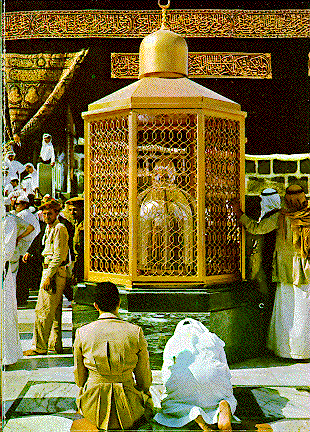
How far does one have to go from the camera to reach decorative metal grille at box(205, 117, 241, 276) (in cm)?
371

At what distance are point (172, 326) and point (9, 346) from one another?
1.25 metres

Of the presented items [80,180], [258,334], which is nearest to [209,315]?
[258,334]

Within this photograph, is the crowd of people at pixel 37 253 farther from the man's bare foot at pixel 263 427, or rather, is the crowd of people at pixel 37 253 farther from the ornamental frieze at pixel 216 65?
the man's bare foot at pixel 263 427

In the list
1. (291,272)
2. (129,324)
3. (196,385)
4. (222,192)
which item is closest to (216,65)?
(222,192)

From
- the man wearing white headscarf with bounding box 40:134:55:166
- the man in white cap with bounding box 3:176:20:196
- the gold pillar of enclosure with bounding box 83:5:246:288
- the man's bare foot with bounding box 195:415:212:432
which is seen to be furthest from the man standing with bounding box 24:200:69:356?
the man's bare foot with bounding box 195:415:212:432

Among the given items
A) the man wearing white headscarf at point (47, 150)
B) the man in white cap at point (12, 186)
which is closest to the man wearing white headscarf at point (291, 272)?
the man wearing white headscarf at point (47, 150)

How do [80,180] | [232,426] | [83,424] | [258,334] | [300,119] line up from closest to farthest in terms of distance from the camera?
[83,424], [232,426], [258,334], [300,119], [80,180]

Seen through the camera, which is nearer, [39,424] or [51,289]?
[39,424]

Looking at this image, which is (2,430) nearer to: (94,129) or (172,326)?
(172,326)

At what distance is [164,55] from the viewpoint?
3.71 metres

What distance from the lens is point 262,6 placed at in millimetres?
4000

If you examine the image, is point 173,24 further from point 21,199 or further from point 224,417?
point 224,417

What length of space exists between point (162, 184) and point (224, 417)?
1.87 metres

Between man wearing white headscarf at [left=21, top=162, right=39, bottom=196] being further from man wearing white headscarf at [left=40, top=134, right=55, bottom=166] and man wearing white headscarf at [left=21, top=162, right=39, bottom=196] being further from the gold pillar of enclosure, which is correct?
the gold pillar of enclosure
